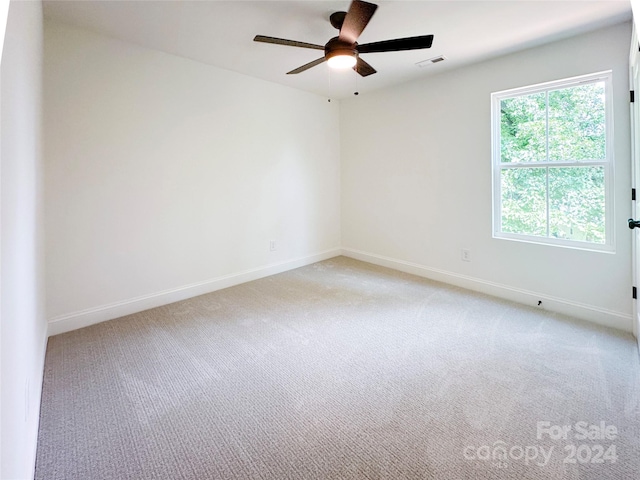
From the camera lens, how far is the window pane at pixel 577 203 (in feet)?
9.32

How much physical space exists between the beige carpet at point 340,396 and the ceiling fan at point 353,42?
2113mm

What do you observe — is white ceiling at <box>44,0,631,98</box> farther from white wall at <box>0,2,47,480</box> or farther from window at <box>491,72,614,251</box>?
white wall at <box>0,2,47,480</box>

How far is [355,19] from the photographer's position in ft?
6.68

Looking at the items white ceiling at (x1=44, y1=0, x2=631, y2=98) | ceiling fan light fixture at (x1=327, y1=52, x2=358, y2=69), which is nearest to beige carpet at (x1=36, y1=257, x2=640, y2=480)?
ceiling fan light fixture at (x1=327, y1=52, x2=358, y2=69)

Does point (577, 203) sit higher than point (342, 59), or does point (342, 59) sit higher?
point (342, 59)

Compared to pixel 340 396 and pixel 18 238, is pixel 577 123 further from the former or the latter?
pixel 18 238

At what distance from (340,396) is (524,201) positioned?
2719 millimetres

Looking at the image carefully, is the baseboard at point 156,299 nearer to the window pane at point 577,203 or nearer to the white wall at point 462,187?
the white wall at point 462,187

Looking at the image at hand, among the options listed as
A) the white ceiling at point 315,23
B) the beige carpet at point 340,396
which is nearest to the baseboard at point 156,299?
the beige carpet at point 340,396

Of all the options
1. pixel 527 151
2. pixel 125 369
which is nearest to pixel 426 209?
pixel 527 151

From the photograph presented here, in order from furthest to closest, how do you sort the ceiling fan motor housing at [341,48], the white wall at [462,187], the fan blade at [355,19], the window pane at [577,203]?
the window pane at [577,203], the white wall at [462,187], the ceiling fan motor housing at [341,48], the fan blade at [355,19]

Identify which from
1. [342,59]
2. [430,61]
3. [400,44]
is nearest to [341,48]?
[342,59]

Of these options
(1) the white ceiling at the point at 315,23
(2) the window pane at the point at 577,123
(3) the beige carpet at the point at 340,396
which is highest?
(1) the white ceiling at the point at 315,23

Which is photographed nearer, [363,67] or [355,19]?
[355,19]
